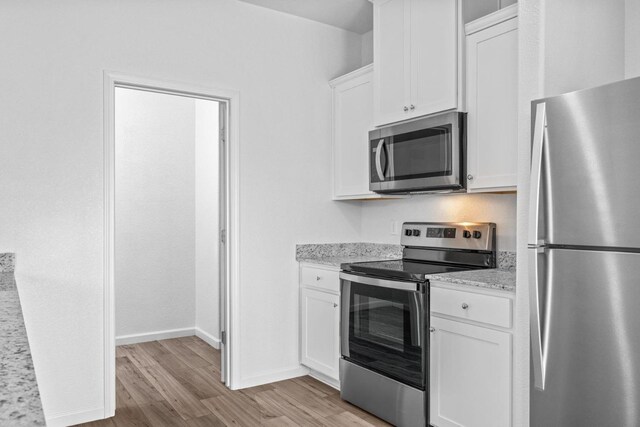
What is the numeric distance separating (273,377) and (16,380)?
2.85 metres

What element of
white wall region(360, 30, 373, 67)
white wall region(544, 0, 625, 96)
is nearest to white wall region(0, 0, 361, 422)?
white wall region(360, 30, 373, 67)

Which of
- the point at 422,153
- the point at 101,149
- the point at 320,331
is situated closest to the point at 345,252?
the point at 320,331

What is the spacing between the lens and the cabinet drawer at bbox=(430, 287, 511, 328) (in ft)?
7.18

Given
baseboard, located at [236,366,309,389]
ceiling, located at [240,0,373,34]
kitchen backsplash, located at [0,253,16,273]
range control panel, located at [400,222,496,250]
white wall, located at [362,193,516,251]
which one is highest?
ceiling, located at [240,0,373,34]

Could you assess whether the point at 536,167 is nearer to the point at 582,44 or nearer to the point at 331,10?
the point at 582,44

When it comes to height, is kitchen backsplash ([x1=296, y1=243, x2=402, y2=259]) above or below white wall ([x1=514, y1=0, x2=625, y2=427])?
below

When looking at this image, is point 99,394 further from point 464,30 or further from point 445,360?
point 464,30

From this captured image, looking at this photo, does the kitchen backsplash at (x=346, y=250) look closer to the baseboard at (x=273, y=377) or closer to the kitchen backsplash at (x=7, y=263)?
the baseboard at (x=273, y=377)

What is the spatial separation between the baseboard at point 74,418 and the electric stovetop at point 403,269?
1.66 metres

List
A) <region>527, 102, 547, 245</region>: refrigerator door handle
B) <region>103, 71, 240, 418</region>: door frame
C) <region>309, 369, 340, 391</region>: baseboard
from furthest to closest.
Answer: <region>309, 369, 340, 391</region>: baseboard < <region>103, 71, 240, 418</region>: door frame < <region>527, 102, 547, 245</region>: refrigerator door handle

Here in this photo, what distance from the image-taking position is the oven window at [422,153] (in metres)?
2.74

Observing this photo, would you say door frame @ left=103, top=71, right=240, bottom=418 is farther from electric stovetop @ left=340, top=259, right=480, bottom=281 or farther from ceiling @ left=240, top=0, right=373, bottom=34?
electric stovetop @ left=340, top=259, right=480, bottom=281

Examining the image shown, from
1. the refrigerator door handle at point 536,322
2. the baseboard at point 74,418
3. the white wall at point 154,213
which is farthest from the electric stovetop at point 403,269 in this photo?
the white wall at point 154,213

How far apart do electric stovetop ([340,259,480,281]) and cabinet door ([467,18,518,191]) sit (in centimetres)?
50
